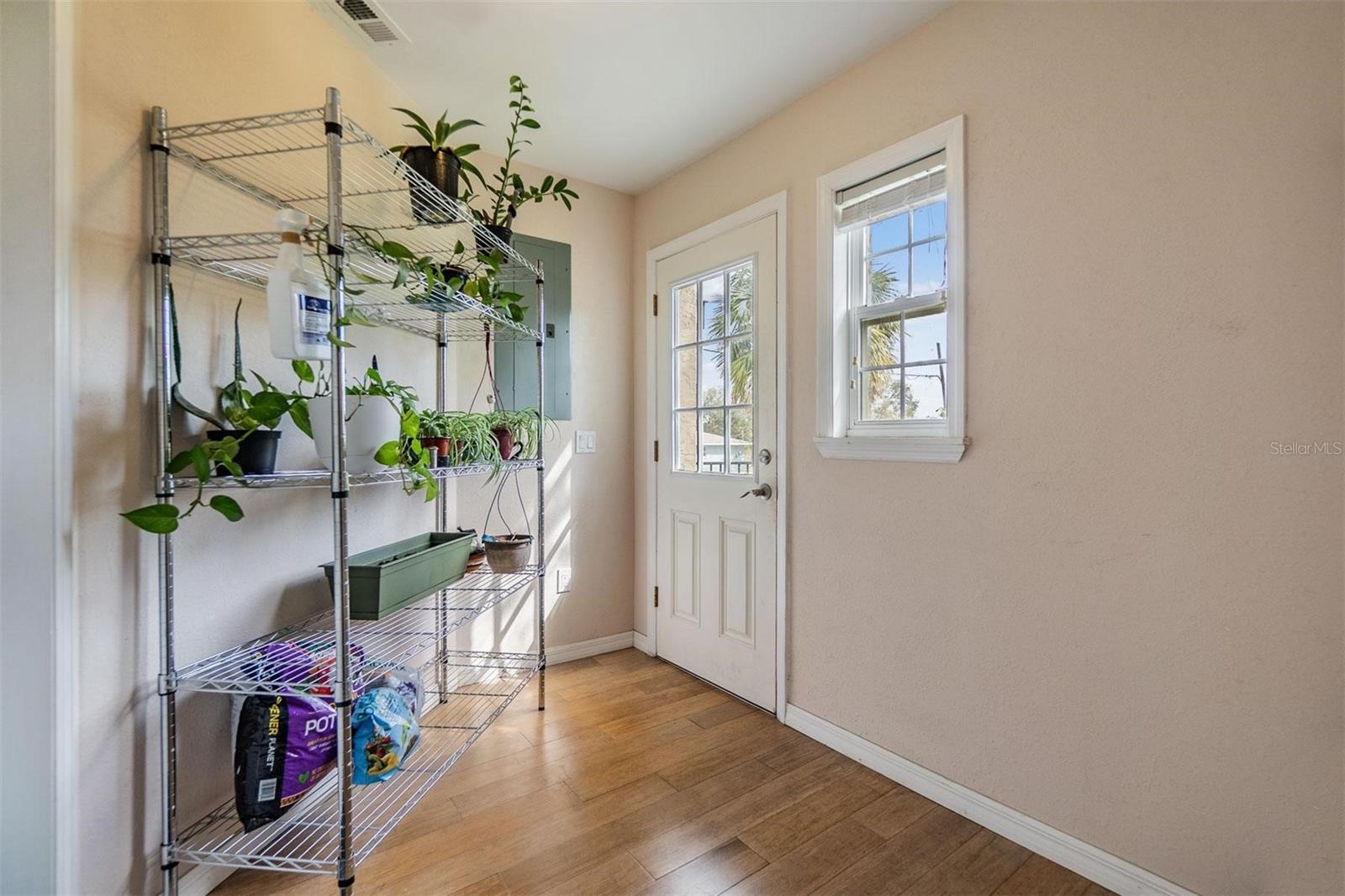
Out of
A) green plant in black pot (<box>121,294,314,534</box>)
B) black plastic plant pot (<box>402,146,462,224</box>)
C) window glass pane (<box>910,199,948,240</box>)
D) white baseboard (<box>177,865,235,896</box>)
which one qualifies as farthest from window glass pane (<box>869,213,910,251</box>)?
white baseboard (<box>177,865,235,896</box>)

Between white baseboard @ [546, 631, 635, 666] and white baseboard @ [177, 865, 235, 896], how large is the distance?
4.84ft

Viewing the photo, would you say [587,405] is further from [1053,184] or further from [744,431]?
[1053,184]

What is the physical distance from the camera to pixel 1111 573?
144 centimetres

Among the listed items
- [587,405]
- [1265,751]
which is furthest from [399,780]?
[1265,751]

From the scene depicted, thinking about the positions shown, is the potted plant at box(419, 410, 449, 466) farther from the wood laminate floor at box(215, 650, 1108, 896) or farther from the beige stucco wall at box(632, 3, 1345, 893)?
the beige stucco wall at box(632, 3, 1345, 893)

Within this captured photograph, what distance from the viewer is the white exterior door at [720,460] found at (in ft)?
7.79

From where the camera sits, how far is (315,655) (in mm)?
1493

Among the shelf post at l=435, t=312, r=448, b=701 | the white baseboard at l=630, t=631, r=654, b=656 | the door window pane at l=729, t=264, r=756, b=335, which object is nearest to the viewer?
the shelf post at l=435, t=312, r=448, b=701

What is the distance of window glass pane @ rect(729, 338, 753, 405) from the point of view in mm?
2479

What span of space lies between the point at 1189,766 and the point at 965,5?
2.05m

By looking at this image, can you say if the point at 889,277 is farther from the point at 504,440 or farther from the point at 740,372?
the point at 504,440

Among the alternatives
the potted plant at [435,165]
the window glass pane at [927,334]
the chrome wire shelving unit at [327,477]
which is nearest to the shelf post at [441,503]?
the chrome wire shelving unit at [327,477]

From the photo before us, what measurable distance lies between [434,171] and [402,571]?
1153mm

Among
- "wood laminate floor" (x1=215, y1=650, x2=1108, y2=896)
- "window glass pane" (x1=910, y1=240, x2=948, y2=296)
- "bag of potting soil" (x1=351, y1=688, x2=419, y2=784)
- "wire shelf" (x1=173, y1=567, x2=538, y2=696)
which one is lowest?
"wood laminate floor" (x1=215, y1=650, x2=1108, y2=896)
